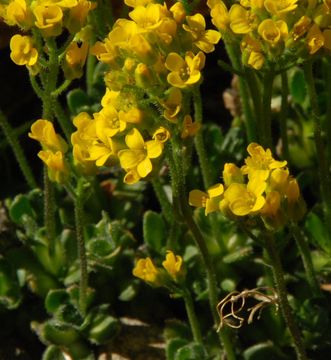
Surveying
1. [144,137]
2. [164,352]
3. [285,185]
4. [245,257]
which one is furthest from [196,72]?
[164,352]

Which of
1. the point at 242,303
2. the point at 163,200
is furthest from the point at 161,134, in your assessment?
the point at 163,200

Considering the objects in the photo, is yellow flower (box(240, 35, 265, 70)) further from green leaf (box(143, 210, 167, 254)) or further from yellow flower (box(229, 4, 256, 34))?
green leaf (box(143, 210, 167, 254))

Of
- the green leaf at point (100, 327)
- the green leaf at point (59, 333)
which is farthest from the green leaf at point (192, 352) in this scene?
the green leaf at point (59, 333)

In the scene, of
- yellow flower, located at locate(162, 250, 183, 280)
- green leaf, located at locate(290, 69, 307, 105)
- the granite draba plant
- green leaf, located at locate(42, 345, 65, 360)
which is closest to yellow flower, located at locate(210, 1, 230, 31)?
the granite draba plant

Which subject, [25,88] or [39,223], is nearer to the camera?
[39,223]

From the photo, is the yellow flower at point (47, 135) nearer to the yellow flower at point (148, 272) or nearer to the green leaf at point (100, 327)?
the yellow flower at point (148, 272)

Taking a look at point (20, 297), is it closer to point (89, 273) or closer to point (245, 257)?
point (89, 273)

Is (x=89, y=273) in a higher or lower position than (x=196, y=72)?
lower
